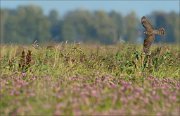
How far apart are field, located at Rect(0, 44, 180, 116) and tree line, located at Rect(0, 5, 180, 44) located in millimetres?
88813

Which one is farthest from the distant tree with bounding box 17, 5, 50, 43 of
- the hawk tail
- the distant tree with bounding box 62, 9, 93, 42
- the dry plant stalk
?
the dry plant stalk

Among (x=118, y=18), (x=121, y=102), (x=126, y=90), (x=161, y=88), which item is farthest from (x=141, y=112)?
(x=118, y=18)

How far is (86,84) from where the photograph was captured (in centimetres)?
1126

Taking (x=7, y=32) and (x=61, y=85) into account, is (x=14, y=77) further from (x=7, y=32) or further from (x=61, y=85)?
(x=7, y=32)

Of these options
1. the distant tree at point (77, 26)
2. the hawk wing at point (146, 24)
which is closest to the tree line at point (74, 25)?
the distant tree at point (77, 26)

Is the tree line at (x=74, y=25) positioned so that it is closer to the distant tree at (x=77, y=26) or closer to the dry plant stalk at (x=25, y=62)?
the distant tree at (x=77, y=26)

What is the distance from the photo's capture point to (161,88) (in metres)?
11.3

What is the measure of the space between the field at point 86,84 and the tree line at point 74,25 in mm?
88813

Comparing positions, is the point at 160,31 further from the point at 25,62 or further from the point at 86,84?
the point at 86,84

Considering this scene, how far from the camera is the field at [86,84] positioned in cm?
925

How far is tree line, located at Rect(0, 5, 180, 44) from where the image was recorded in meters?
115

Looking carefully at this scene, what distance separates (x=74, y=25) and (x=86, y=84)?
119 m

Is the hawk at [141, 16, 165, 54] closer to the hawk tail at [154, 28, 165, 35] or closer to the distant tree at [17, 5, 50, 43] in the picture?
the hawk tail at [154, 28, 165, 35]

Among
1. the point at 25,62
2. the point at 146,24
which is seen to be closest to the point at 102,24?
the point at 146,24
